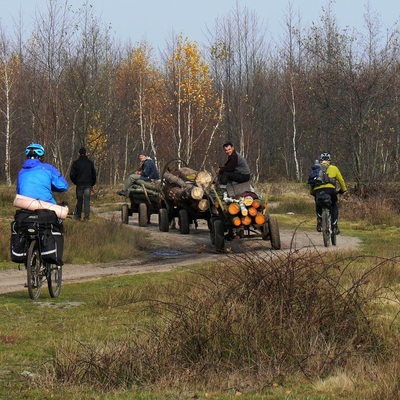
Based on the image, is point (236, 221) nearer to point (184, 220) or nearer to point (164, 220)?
point (184, 220)

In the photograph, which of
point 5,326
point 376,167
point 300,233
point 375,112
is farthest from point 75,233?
point 375,112

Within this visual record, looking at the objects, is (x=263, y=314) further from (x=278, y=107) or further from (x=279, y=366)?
(x=278, y=107)

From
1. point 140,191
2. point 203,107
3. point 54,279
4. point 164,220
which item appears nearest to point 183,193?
point 164,220

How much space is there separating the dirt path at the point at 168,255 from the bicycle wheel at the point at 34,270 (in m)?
1.53

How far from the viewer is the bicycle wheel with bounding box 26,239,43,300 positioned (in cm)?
1130

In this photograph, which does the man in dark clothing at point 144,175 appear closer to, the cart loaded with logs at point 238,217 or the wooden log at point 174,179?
the wooden log at point 174,179

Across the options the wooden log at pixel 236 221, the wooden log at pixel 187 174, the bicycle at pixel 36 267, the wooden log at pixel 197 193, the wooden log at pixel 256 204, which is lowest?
the bicycle at pixel 36 267

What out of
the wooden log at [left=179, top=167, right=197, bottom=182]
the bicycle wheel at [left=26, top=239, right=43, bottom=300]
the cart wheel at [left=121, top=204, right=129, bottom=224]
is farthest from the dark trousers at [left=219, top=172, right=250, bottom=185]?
the bicycle wheel at [left=26, top=239, right=43, bottom=300]

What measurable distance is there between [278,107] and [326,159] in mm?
52720

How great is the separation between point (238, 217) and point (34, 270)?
7.04 metres

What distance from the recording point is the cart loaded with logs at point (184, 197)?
67.0 ft

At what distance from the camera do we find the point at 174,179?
2269cm

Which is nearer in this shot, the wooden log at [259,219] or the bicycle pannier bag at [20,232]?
the bicycle pannier bag at [20,232]

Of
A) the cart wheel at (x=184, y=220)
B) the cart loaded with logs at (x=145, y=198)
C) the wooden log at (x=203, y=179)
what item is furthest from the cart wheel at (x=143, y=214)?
the wooden log at (x=203, y=179)
